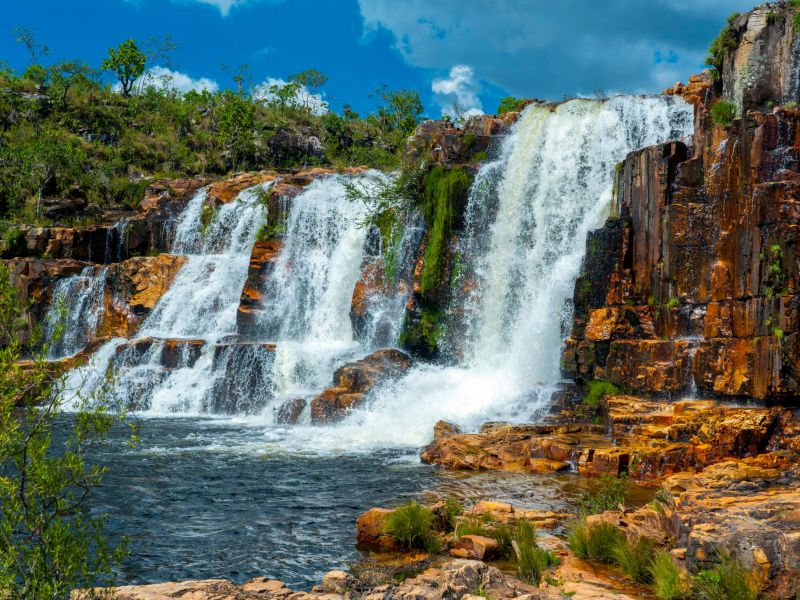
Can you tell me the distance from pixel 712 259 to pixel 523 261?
844cm

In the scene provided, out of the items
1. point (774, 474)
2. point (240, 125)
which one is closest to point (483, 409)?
point (774, 474)

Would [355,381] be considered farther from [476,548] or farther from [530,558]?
[530,558]

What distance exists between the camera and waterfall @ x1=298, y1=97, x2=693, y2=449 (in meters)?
21.3

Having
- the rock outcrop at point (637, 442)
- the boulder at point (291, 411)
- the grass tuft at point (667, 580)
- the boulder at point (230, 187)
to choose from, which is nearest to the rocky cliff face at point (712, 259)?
the rock outcrop at point (637, 442)

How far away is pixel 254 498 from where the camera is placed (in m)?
13.6

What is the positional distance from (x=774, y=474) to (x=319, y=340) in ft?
68.9

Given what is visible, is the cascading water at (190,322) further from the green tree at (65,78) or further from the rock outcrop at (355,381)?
the green tree at (65,78)

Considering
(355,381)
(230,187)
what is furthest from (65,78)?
(355,381)

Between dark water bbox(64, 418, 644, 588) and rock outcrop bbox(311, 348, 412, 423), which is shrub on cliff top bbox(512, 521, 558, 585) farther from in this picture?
rock outcrop bbox(311, 348, 412, 423)

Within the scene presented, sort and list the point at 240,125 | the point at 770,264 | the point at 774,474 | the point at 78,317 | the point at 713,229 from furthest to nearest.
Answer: the point at 240,125
the point at 78,317
the point at 713,229
the point at 770,264
the point at 774,474

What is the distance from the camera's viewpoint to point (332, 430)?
21.2 meters

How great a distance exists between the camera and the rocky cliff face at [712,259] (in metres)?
16.3

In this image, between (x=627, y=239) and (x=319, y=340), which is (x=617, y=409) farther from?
(x=319, y=340)

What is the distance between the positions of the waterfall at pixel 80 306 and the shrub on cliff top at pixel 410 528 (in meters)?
28.1
